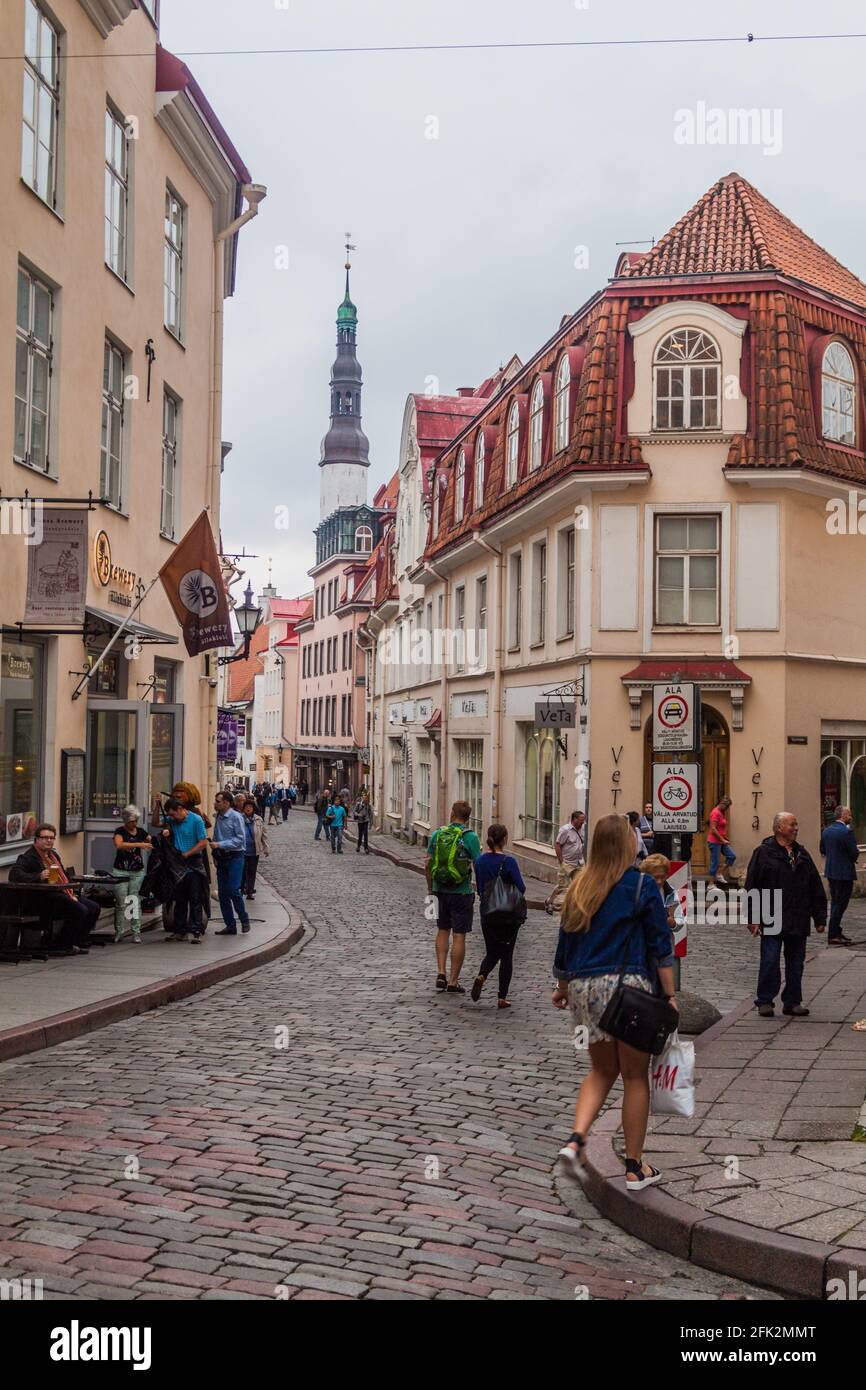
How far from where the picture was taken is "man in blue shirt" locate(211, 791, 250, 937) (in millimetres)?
15609

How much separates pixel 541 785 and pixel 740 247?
10.5 m

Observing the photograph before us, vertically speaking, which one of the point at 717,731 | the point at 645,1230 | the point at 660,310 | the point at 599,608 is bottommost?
the point at 645,1230

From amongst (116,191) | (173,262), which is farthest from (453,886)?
(173,262)

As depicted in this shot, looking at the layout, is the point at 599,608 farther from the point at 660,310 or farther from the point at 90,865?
the point at 90,865

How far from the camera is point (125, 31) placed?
16750 mm

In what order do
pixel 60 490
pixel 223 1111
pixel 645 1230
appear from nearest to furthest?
pixel 645 1230 → pixel 223 1111 → pixel 60 490

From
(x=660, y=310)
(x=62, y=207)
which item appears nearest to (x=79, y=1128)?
(x=62, y=207)

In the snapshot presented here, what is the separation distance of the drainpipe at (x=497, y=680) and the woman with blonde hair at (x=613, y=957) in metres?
22.5

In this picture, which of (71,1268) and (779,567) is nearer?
(71,1268)

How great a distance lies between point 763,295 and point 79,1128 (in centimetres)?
1979

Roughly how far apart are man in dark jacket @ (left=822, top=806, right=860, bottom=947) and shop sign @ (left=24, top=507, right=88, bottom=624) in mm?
9288

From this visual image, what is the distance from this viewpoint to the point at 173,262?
20.0m

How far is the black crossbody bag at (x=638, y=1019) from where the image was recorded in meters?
6.09

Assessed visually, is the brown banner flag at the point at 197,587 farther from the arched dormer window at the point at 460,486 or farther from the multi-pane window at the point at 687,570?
the arched dormer window at the point at 460,486
